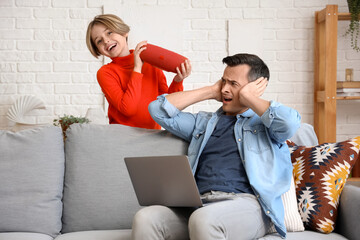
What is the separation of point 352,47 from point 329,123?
2.63ft

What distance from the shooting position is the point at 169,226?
5.86 ft

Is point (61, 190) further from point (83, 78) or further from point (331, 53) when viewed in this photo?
point (331, 53)

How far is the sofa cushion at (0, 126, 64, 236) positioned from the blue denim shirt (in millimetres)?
502

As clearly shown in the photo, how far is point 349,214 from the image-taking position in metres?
1.99

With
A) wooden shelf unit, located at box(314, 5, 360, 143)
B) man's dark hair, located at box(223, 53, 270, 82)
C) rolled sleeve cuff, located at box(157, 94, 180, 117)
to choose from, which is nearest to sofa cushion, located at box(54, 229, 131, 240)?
rolled sleeve cuff, located at box(157, 94, 180, 117)

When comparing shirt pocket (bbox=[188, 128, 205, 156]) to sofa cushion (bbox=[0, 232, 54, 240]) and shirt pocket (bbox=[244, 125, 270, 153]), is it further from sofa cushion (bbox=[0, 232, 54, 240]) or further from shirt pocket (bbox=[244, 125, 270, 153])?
sofa cushion (bbox=[0, 232, 54, 240])

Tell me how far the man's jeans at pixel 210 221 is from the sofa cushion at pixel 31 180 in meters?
0.53

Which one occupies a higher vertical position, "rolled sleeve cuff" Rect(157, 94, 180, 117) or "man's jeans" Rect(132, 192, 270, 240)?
"rolled sleeve cuff" Rect(157, 94, 180, 117)

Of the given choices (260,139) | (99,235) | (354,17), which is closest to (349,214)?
(260,139)

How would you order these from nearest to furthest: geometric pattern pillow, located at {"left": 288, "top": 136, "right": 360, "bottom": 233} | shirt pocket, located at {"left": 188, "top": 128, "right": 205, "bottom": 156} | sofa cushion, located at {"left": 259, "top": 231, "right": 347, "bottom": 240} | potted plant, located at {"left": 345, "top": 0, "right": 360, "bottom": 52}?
sofa cushion, located at {"left": 259, "top": 231, "right": 347, "bottom": 240} < geometric pattern pillow, located at {"left": 288, "top": 136, "right": 360, "bottom": 233} < shirt pocket, located at {"left": 188, "top": 128, "right": 205, "bottom": 156} < potted plant, located at {"left": 345, "top": 0, "right": 360, "bottom": 52}

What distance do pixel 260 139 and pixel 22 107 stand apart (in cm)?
264

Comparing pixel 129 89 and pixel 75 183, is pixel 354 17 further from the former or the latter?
pixel 75 183

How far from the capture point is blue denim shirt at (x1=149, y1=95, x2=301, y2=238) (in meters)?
1.96

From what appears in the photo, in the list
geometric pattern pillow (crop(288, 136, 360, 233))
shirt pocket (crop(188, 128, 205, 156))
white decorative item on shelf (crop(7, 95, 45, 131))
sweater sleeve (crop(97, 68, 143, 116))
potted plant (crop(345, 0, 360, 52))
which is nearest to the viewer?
geometric pattern pillow (crop(288, 136, 360, 233))
